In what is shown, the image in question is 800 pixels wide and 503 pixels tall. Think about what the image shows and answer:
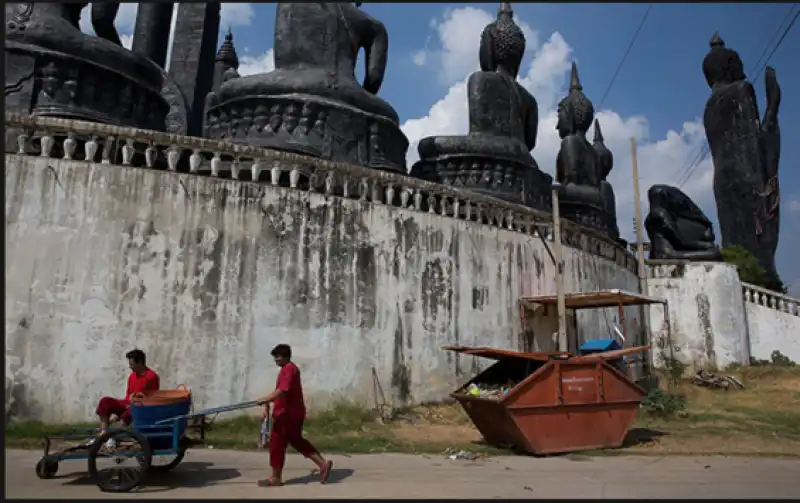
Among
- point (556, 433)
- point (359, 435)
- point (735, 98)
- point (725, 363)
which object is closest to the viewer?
point (556, 433)

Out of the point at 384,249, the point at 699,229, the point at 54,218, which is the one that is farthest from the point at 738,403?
the point at 54,218

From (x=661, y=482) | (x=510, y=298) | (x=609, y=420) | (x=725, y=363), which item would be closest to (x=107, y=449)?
(x=661, y=482)

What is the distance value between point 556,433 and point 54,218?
685 centimetres

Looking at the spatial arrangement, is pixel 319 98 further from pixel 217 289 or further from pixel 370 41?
pixel 217 289

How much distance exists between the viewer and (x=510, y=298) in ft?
35.4

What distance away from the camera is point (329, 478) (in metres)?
5.66

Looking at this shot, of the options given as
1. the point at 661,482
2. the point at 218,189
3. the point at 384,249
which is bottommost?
the point at 661,482

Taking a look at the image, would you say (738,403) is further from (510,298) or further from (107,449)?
(107,449)

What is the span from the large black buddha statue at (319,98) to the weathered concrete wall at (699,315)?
8460 mm

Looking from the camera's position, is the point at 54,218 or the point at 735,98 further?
the point at 735,98

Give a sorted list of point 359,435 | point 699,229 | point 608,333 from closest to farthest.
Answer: point 359,435 → point 608,333 → point 699,229

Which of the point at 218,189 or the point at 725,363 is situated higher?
the point at 218,189

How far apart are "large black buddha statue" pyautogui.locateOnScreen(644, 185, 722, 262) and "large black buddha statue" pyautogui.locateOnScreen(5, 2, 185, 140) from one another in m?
14.2

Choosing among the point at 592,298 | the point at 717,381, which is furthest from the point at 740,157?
the point at 592,298
